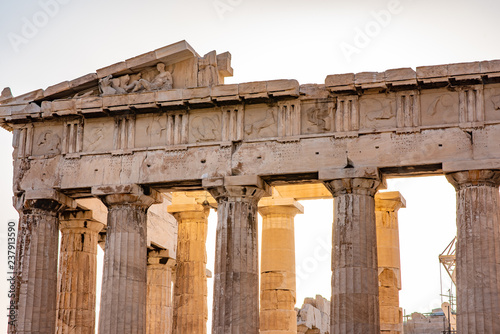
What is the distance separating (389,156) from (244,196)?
183 inches

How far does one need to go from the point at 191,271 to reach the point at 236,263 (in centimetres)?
640

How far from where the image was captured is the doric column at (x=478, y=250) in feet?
94.9

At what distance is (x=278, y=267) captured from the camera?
123 ft

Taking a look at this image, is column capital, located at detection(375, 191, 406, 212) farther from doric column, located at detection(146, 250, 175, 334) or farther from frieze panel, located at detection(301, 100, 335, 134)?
doric column, located at detection(146, 250, 175, 334)

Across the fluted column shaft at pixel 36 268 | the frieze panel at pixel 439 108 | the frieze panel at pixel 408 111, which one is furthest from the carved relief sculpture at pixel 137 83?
the frieze panel at pixel 439 108

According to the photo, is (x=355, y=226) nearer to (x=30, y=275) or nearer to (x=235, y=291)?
(x=235, y=291)

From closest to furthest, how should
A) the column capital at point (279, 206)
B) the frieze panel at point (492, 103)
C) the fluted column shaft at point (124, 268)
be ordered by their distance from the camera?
1. the frieze panel at point (492, 103)
2. the fluted column shaft at point (124, 268)
3. the column capital at point (279, 206)

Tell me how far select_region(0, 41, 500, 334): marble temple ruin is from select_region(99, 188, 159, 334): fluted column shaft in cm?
4

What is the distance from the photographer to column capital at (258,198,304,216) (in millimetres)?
37938

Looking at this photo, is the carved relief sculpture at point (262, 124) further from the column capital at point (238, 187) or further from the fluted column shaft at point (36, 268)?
the fluted column shaft at point (36, 268)

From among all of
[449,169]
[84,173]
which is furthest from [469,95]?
[84,173]

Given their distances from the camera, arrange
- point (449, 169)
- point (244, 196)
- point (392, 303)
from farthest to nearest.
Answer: point (392, 303), point (244, 196), point (449, 169)

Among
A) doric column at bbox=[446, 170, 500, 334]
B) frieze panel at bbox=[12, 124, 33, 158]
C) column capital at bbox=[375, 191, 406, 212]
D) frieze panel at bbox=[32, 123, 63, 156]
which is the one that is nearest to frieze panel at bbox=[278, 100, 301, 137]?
doric column at bbox=[446, 170, 500, 334]

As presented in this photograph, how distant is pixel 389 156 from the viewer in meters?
30.8
